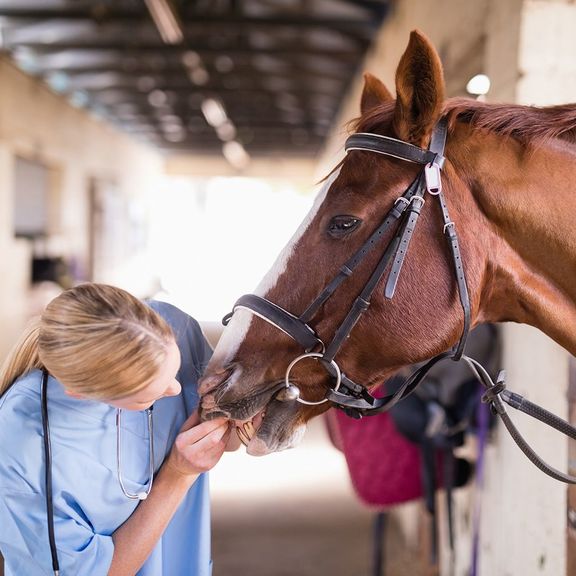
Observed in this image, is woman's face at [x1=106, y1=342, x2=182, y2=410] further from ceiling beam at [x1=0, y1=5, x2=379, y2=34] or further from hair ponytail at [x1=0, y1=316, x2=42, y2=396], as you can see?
ceiling beam at [x1=0, y1=5, x2=379, y2=34]

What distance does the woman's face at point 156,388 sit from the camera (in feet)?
Answer: 3.68

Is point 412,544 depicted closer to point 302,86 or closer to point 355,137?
point 355,137

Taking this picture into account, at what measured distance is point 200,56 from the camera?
246 inches

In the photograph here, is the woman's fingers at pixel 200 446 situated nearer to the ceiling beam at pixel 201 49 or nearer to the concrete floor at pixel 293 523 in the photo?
the concrete floor at pixel 293 523

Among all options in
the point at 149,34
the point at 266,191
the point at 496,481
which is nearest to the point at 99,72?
the point at 149,34

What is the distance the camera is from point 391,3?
443 cm

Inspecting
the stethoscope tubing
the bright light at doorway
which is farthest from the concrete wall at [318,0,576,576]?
the bright light at doorway

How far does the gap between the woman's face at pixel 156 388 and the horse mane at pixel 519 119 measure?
687 millimetres

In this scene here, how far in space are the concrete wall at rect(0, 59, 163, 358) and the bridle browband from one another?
553 centimetres

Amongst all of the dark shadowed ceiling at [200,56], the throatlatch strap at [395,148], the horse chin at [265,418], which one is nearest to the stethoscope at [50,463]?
the horse chin at [265,418]

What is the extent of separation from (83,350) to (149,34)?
547 cm

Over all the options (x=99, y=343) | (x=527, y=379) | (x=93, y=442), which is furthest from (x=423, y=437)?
(x=99, y=343)

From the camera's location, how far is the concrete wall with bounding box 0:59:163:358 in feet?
20.3

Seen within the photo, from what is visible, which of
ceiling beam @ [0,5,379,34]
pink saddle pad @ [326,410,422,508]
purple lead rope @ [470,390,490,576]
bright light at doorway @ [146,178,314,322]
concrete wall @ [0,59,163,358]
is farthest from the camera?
bright light at doorway @ [146,178,314,322]
